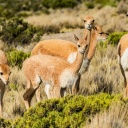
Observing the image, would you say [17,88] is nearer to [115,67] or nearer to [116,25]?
[115,67]

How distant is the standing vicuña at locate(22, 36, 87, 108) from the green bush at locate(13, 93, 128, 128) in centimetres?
106

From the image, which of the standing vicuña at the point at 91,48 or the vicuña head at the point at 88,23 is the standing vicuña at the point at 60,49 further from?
the standing vicuña at the point at 91,48

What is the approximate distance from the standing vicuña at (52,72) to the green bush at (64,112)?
106 centimetres

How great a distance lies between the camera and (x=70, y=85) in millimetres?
7590

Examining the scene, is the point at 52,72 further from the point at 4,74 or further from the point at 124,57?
the point at 124,57

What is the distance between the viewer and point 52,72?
26.0 feet

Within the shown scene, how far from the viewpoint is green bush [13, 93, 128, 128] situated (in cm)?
585

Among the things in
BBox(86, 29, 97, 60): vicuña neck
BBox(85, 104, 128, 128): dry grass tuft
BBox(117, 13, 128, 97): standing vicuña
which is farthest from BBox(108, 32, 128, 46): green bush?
BBox(85, 104, 128, 128): dry grass tuft

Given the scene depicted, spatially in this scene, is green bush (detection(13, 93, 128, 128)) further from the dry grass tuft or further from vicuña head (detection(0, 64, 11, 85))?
vicuña head (detection(0, 64, 11, 85))

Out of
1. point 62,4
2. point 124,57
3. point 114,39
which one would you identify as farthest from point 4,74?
point 62,4

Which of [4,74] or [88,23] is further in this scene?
[88,23]

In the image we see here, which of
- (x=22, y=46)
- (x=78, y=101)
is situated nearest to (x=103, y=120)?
(x=78, y=101)

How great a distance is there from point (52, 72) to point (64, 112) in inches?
73.8

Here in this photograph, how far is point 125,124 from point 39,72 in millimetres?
2835
